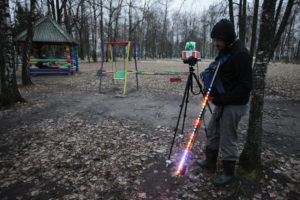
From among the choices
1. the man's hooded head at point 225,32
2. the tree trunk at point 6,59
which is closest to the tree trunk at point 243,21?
the man's hooded head at point 225,32

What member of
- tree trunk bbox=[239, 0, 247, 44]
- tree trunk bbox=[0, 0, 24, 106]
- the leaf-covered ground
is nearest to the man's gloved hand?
the leaf-covered ground

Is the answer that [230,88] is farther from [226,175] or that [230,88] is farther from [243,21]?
[243,21]

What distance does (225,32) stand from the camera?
7.79 ft

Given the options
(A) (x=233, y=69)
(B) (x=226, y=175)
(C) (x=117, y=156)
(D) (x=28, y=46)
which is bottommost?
(C) (x=117, y=156)

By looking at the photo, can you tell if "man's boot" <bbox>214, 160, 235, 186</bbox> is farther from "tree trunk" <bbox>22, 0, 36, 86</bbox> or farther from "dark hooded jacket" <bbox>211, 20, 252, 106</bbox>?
"tree trunk" <bbox>22, 0, 36, 86</bbox>

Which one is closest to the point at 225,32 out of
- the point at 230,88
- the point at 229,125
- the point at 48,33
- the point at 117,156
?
the point at 230,88

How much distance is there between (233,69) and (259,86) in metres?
0.67

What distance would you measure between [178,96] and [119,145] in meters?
5.19

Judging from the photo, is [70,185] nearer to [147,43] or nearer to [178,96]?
[178,96]

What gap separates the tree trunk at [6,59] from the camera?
6.22 metres

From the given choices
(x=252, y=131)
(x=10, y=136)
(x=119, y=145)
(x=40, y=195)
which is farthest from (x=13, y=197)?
(x=252, y=131)

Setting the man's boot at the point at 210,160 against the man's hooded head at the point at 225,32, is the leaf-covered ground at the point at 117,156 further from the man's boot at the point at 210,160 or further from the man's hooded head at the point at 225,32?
the man's hooded head at the point at 225,32

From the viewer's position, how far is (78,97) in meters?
8.51

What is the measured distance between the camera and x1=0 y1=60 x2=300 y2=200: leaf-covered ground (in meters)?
2.76
